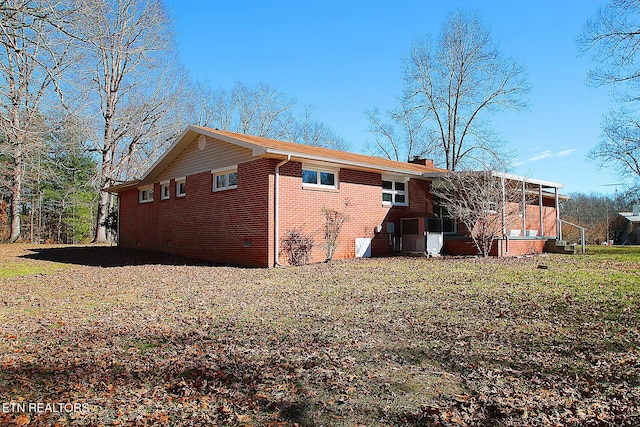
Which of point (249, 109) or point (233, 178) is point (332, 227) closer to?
point (233, 178)

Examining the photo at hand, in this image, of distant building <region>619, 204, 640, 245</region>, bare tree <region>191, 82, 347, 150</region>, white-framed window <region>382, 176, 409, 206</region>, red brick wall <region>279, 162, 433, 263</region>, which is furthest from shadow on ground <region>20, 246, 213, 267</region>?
distant building <region>619, 204, 640, 245</region>

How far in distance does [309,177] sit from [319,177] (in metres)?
0.37

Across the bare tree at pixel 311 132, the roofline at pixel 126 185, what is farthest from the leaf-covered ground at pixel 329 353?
the bare tree at pixel 311 132

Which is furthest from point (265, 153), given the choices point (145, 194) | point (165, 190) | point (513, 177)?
point (145, 194)

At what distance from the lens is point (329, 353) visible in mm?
4539

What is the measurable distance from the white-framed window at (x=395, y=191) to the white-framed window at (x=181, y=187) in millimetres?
7219

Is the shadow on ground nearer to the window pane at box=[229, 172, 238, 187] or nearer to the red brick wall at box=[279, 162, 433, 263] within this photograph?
the window pane at box=[229, 172, 238, 187]

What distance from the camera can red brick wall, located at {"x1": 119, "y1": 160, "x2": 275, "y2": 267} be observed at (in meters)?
12.6

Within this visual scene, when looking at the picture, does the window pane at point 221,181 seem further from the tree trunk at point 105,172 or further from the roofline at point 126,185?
the tree trunk at point 105,172

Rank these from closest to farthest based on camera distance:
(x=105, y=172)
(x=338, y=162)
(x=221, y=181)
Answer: (x=338, y=162) → (x=221, y=181) → (x=105, y=172)

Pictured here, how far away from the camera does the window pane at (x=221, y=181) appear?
14278mm

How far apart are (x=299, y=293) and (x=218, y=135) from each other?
24.1 ft

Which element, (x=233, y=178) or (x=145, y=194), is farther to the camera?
(x=145, y=194)

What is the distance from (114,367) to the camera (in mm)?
4211
